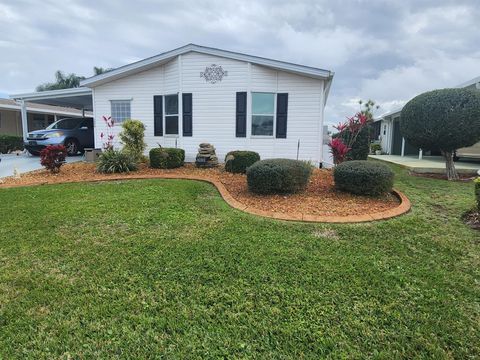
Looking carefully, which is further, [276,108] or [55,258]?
[276,108]

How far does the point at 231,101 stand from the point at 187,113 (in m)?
1.62

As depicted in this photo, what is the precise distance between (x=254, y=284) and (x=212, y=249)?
871 millimetres

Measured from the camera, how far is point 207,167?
9828 mm

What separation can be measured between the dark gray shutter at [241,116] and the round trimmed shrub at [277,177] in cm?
448

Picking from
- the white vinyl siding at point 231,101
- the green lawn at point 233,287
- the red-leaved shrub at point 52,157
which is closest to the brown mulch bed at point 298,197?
the red-leaved shrub at point 52,157

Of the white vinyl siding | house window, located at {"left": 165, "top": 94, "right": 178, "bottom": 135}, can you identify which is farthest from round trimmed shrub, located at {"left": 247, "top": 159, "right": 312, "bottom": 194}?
house window, located at {"left": 165, "top": 94, "right": 178, "bottom": 135}

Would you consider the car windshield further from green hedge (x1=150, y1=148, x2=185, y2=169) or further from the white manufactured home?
green hedge (x1=150, y1=148, x2=185, y2=169)

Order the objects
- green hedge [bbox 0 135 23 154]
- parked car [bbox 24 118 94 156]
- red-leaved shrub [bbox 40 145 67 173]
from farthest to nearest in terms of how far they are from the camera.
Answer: green hedge [bbox 0 135 23 154] < parked car [bbox 24 118 94 156] < red-leaved shrub [bbox 40 145 67 173]

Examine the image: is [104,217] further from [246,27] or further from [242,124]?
[246,27]

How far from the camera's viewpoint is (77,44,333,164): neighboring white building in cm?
995

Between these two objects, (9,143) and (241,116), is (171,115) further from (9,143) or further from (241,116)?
(9,143)

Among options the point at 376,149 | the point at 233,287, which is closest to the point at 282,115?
the point at 233,287

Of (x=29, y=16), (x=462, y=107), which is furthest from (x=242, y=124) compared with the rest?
(x=29, y=16)

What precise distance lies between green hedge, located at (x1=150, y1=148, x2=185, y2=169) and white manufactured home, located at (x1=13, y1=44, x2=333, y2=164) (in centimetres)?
112
